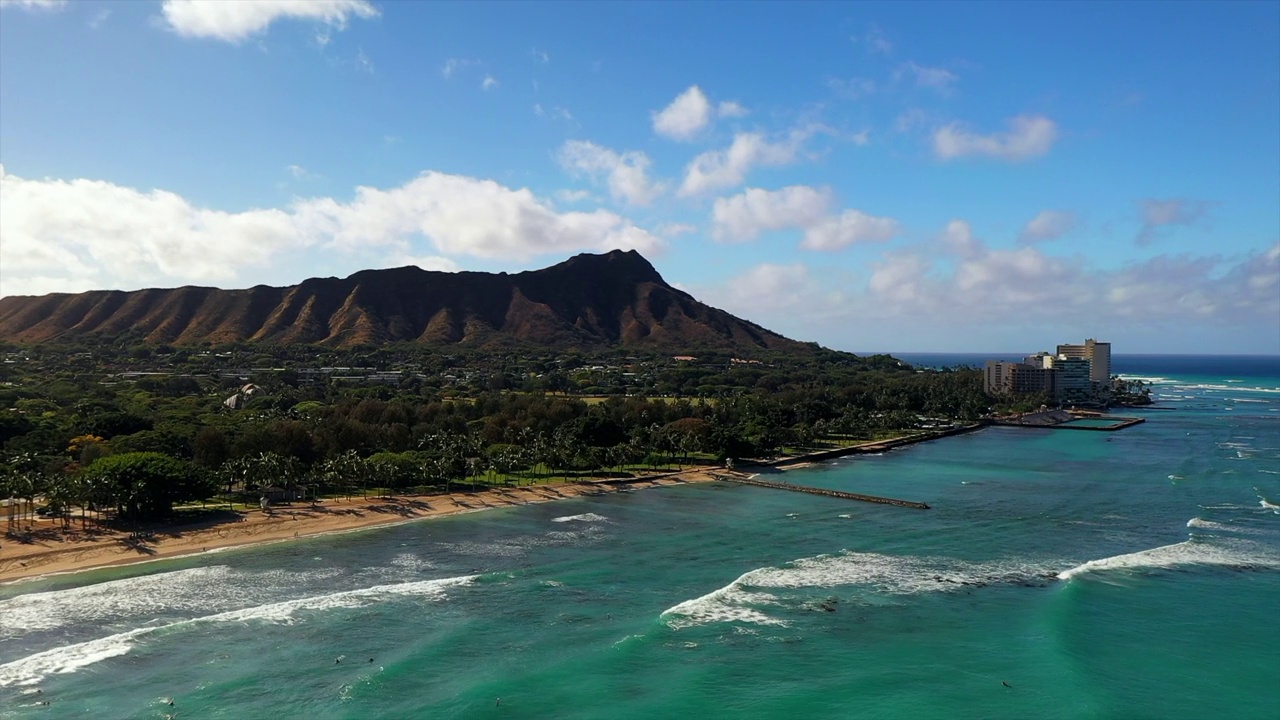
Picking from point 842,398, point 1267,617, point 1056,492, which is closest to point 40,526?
point 1267,617

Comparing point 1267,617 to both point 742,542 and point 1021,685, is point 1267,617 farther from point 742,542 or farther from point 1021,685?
point 742,542

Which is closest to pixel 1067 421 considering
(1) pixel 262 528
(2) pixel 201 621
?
(1) pixel 262 528

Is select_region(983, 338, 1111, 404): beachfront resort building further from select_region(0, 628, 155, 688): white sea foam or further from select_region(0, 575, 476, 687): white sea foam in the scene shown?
select_region(0, 628, 155, 688): white sea foam

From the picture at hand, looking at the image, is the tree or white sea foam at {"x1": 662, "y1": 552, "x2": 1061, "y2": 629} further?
the tree

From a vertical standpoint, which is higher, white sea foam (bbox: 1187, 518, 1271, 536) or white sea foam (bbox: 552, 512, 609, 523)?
white sea foam (bbox: 1187, 518, 1271, 536)

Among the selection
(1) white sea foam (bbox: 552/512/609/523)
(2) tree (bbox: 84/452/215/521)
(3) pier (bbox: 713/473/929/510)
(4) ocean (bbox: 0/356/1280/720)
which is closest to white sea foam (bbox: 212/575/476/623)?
(4) ocean (bbox: 0/356/1280/720)

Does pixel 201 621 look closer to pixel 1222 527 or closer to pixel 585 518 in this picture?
pixel 585 518
